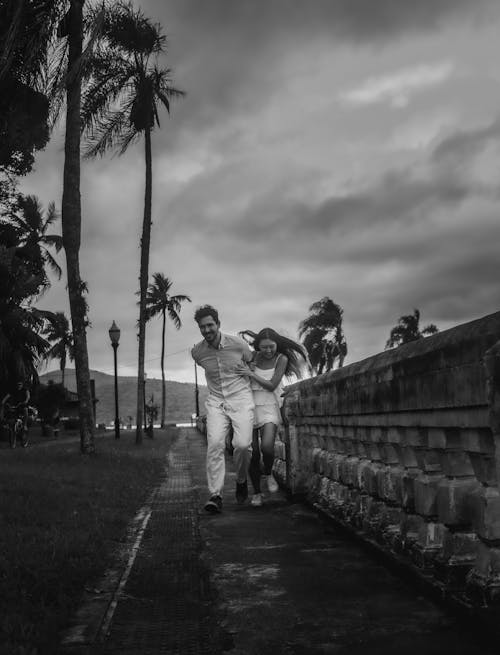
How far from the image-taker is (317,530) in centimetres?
637

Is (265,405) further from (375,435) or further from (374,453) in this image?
(375,435)

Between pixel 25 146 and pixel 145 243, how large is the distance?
543cm

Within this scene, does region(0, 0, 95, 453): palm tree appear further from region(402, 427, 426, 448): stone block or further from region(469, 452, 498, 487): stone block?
region(469, 452, 498, 487): stone block

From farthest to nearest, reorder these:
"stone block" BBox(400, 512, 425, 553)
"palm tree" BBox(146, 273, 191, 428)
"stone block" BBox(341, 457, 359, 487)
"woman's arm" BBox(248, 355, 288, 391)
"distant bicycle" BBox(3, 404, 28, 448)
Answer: "palm tree" BBox(146, 273, 191, 428) < "distant bicycle" BBox(3, 404, 28, 448) < "woman's arm" BBox(248, 355, 288, 391) < "stone block" BBox(341, 457, 359, 487) < "stone block" BBox(400, 512, 425, 553)

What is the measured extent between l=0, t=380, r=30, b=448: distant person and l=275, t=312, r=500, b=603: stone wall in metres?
24.1

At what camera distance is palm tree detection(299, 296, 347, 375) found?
7256 centimetres

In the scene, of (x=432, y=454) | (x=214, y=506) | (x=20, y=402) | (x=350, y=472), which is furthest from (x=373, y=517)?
(x=20, y=402)

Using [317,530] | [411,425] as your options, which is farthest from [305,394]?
[411,425]

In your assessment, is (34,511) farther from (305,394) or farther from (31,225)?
(31,225)

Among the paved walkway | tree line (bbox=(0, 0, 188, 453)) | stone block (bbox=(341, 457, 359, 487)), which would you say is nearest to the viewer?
the paved walkway

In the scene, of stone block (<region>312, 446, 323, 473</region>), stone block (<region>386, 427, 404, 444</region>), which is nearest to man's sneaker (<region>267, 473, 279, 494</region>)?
A: stone block (<region>312, 446, 323, 473</region>)

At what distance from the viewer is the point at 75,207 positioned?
1784 cm

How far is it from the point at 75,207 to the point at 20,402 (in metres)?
14.7

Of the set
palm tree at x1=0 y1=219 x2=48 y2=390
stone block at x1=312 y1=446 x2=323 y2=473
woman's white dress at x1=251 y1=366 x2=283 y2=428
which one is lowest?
stone block at x1=312 y1=446 x2=323 y2=473
